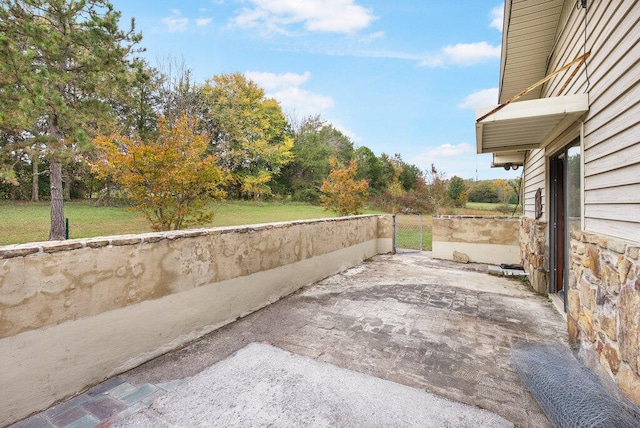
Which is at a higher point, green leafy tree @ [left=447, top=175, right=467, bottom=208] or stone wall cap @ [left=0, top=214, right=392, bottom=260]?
green leafy tree @ [left=447, top=175, right=467, bottom=208]

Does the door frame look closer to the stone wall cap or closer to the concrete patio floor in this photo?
the concrete patio floor

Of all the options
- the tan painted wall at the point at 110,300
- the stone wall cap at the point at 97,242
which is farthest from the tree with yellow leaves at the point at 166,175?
the stone wall cap at the point at 97,242

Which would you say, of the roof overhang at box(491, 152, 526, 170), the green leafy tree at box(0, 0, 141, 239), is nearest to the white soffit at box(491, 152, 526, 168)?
the roof overhang at box(491, 152, 526, 170)

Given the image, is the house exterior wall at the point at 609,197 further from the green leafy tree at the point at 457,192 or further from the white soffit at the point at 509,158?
the green leafy tree at the point at 457,192

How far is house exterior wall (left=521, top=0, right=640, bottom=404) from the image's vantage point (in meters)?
1.96

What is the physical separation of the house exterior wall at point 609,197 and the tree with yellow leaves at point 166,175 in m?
6.29

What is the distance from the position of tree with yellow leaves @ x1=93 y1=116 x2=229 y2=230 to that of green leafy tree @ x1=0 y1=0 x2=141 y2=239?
281 cm

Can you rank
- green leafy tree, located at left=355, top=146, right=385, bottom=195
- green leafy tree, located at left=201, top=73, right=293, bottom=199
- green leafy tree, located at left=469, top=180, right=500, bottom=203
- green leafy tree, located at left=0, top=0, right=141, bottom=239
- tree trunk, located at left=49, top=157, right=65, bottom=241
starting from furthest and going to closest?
1. green leafy tree, located at left=355, top=146, right=385, bottom=195
2. green leafy tree, located at left=469, top=180, right=500, bottom=203
3. green leafy tree, located at left=201, top=73, right=293, bottom=199
4. tree trunk, located at left=49, top=157, right=65, bottom=241
5. green leafy tree, located at left=0, top=0, right=141, bottom=239

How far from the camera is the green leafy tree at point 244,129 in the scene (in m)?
22.4

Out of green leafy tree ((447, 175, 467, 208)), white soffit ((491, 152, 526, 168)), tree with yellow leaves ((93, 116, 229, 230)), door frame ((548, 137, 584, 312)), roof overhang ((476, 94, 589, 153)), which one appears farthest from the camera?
green leafy tree ((447, 175, 467, 208))

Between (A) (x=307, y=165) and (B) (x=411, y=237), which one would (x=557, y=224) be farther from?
(A) (x=307, y=165)


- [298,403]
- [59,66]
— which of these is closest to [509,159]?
[298,403]

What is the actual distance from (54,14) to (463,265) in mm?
13450

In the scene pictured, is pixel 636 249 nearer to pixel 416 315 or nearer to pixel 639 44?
pixel 639 44
